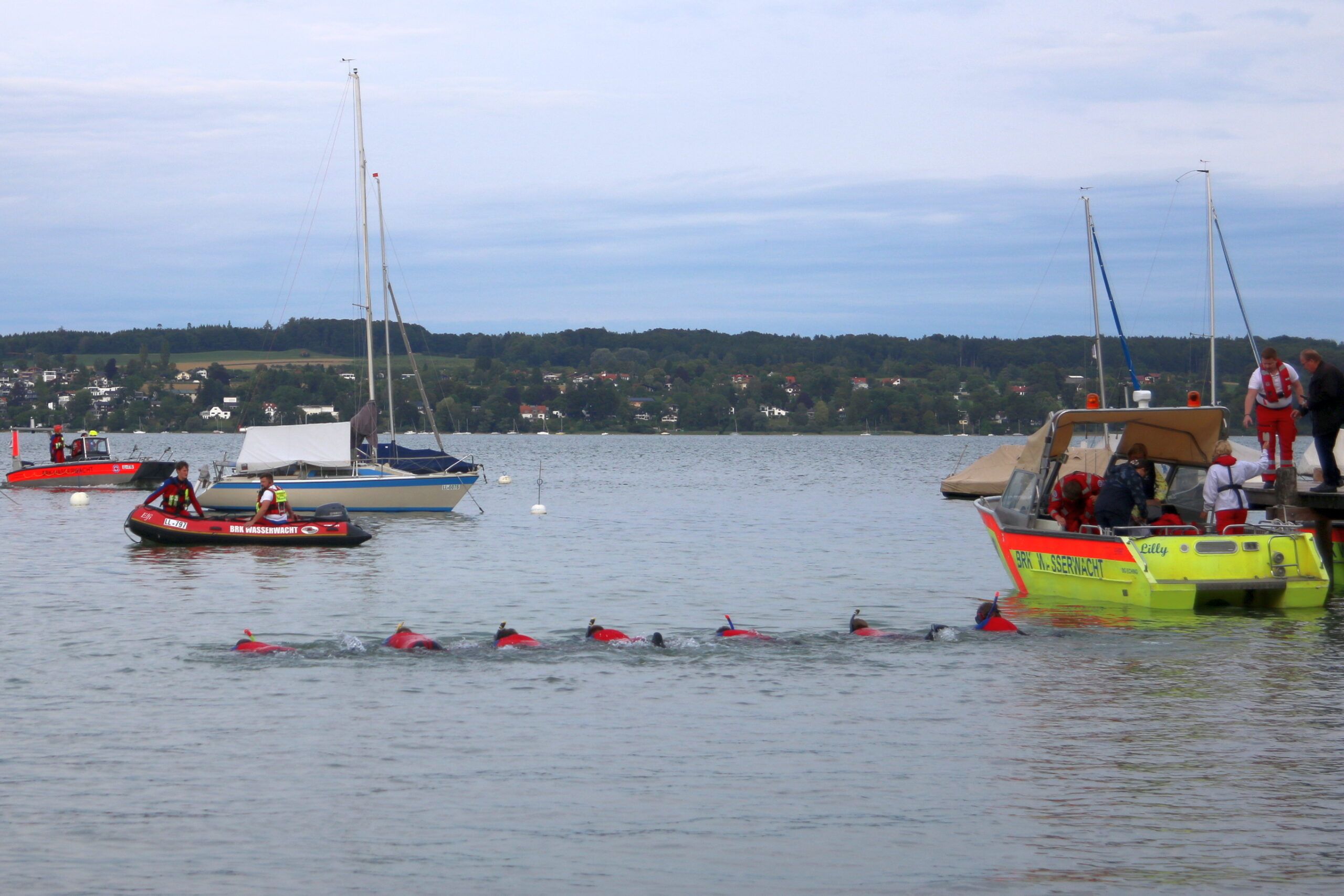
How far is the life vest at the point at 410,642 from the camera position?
1591cm

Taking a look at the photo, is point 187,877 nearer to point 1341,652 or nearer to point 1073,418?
point 1341,652

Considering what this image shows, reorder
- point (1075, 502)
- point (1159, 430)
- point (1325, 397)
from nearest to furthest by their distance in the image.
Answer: point (1325, 397), point (1075, 502), point (1159, 430)

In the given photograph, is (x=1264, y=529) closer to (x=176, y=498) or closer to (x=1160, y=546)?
(x=1160, y=546)

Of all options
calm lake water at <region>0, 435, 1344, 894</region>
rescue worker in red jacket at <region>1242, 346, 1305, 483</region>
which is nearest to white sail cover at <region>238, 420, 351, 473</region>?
calm lake water at <region>0, 435, 1344, 894</region>

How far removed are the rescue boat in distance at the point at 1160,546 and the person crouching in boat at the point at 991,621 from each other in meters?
1.57

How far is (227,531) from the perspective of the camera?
1128 inches

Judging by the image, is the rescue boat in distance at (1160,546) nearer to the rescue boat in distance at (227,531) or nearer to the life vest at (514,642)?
the life vest at (514,642)

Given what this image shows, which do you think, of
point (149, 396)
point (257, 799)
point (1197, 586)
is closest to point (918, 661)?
point (1197, 586)

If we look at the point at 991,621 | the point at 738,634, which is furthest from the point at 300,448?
the point at 991,621

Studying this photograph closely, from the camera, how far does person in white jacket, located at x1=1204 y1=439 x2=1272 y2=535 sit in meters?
18.3

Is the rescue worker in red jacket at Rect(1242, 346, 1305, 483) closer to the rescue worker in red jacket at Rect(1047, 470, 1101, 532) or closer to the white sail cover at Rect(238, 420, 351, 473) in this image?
the rescue worker in red jacket at Rect(1047, 470, 1101, 532)

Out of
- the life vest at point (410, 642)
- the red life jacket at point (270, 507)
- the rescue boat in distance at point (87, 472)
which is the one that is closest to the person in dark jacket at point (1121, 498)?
the life vest at point (410, 642)

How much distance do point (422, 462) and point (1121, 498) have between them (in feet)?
87.3

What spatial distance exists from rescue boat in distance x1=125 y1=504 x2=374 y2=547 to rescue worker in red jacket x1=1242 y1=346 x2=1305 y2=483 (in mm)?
17594
